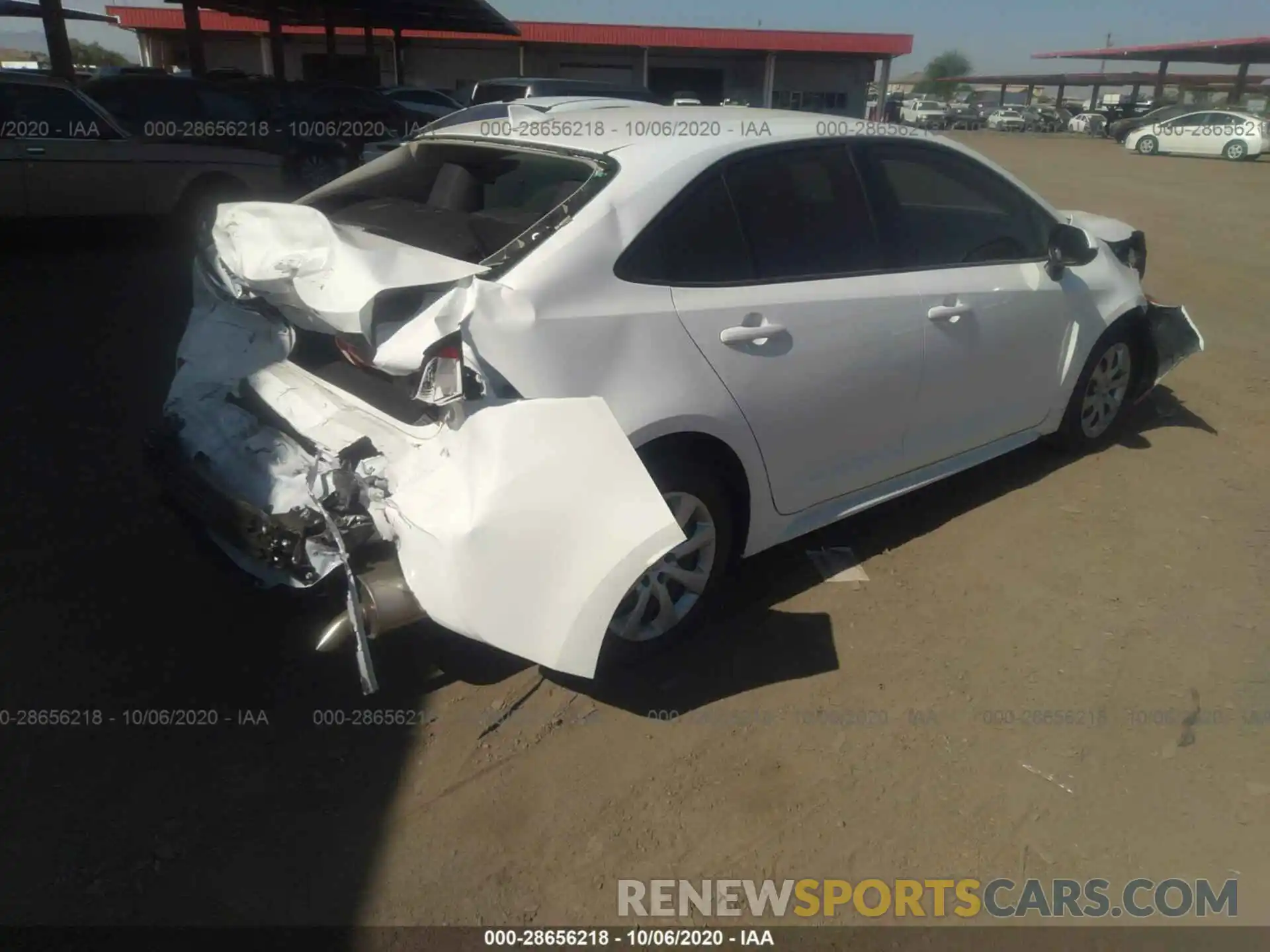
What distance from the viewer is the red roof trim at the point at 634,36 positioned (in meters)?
33.8

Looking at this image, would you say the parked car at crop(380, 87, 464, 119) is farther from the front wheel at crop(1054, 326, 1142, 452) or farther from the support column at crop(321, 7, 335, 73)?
the front wheel at crop(1054, 326, 1142, 452)

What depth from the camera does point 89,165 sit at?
8617 mm

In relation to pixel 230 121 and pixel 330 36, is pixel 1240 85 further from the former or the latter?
pixel 230 121

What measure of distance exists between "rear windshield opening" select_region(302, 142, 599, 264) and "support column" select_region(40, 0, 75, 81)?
42.0 ft

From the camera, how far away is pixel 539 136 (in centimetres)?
339

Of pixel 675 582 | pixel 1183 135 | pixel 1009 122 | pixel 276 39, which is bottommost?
pixel 1009 122

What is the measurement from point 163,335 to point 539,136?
13.9 feet

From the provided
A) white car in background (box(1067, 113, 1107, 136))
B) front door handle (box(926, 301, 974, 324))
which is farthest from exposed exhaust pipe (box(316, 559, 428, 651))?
white car in background (box(1067, 113, 1107, 136))

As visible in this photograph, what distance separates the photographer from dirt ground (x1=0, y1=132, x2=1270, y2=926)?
2.50m

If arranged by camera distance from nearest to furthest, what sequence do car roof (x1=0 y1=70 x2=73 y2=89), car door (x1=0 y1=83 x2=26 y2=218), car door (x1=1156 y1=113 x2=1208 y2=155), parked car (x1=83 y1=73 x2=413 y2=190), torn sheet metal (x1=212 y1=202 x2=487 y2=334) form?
torn sheet metal (x1=212 y1=202 x2=487 y2=334), car door (x1=0 y1=83 x2=26 y2=218), car roof (x1=0 y1=70 x2=73 y2=89), parked car (x1=83 y1=73 x2=413 y2=190), car door (x1=1156 y1=113 x2=1208 y2=155)

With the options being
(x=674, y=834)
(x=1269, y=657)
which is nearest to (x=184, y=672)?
(x=674, y=834)

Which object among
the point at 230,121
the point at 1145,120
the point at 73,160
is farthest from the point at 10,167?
the point at 1145,120

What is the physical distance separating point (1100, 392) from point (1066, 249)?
1.03 metres

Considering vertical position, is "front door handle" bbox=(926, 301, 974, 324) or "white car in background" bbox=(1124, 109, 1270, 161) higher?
"front door handle" bbox=(926, 301, 974, 324)
